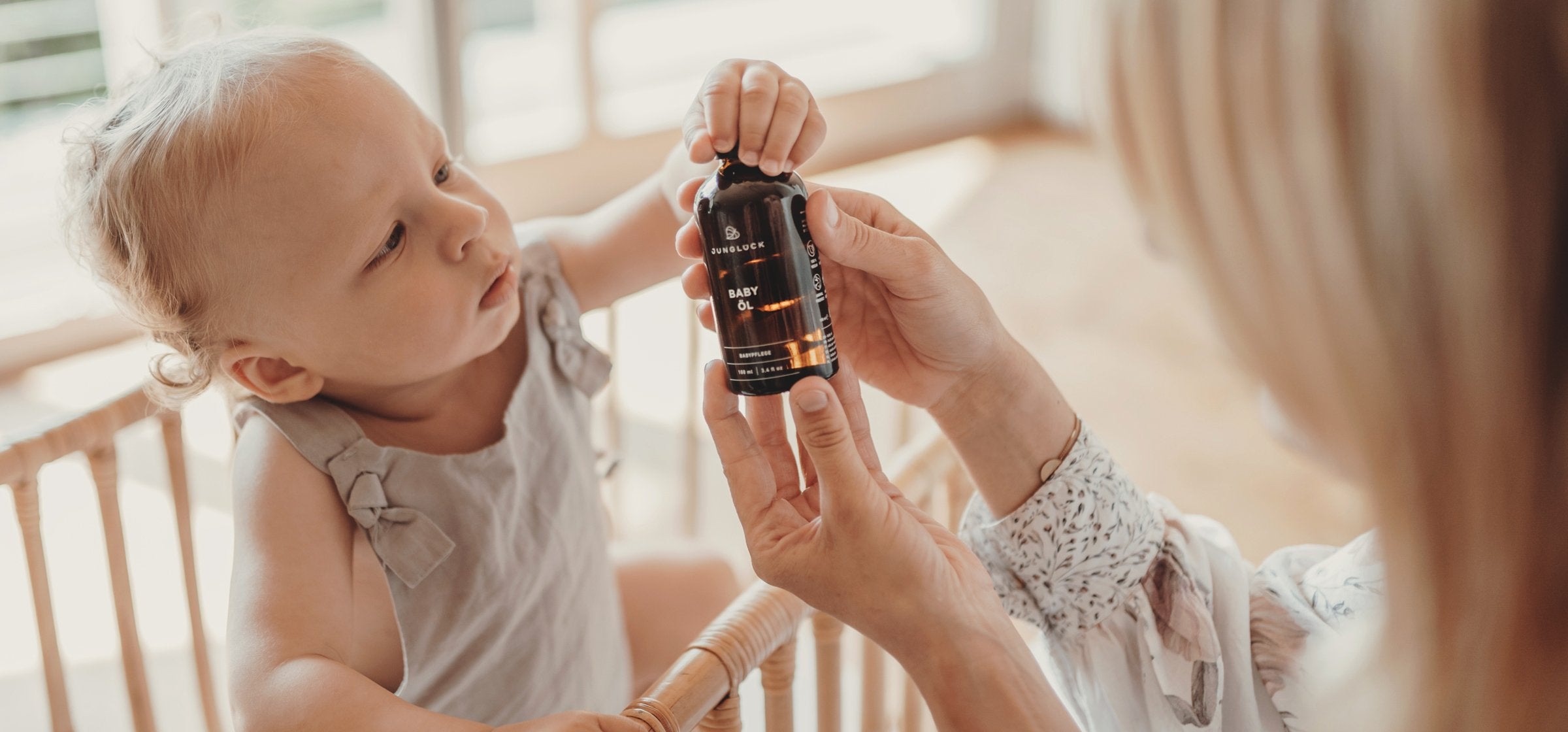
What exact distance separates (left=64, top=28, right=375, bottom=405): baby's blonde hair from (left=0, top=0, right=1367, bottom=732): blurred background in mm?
183

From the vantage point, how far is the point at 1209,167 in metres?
0.64

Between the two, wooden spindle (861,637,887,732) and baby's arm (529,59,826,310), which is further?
wooden spindle (861,637,887,732)

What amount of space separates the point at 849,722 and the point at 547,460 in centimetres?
61

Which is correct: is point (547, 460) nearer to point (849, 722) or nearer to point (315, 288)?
point (315, 288)

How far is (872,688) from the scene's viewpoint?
43.3 inches

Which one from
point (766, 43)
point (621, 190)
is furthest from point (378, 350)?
point (766, 43)

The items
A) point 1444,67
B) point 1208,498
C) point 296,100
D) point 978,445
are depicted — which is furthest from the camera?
point 1208,498

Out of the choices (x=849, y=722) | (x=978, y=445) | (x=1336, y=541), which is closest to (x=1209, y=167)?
(x=978, y=445)

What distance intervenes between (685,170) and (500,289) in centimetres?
20

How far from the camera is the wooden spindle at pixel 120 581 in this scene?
3.62ft

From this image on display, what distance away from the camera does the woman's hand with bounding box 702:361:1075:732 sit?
0.80 meters

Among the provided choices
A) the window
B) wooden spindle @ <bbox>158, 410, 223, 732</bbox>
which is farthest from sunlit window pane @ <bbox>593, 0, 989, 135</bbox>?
wooden spindle @ <bbox>158, 410, 223, 732</bbox>

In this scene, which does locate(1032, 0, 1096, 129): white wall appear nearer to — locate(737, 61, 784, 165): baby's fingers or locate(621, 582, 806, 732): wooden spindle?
locate(737, 61, 784, 165): baby's fingers

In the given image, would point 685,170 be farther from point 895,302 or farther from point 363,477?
point 363,477
